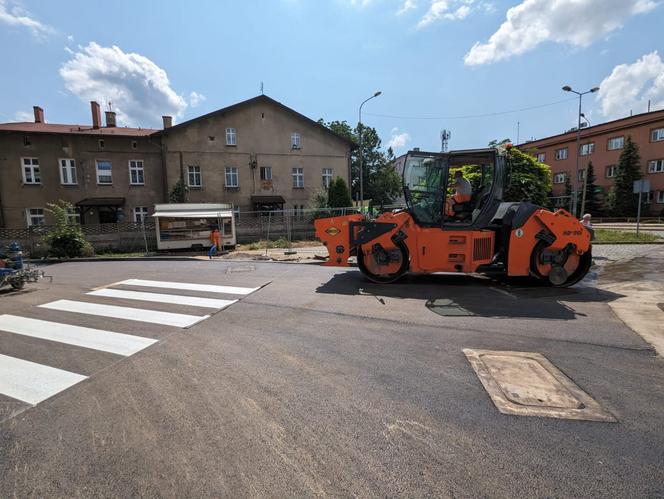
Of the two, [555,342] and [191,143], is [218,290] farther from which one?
[191,143]

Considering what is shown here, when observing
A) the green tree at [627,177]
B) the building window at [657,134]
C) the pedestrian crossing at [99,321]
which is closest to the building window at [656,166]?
the green tree at [627,177]

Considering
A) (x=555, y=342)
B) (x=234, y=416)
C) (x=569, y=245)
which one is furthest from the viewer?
(x=569, y=245)

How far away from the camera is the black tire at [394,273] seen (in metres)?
8.63

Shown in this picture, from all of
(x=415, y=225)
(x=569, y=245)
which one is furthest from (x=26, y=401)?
(x=569, y=245)

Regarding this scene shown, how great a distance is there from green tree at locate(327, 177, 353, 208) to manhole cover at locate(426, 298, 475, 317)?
21.4m

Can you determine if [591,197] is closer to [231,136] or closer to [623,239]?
[623,239]

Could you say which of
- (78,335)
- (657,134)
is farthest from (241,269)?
(657,134)

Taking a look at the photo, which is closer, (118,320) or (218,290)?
(118,320)

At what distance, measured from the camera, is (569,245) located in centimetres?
788

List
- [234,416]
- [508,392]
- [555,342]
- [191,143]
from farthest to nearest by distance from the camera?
1. [191,143]
2. [555,342]
3. [508,392]
4. [234,416]

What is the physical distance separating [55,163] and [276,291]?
27.6 meters

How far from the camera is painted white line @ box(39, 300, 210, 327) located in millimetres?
5959

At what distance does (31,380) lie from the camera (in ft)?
12.8

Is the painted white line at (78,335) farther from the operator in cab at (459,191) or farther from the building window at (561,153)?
the building window at (561,153)
